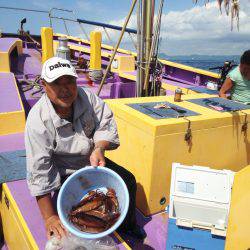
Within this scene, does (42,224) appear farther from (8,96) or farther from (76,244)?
(8,96)

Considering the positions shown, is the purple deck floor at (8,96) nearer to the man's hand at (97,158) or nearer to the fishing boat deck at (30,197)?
the fishing boat deck at (30,197)

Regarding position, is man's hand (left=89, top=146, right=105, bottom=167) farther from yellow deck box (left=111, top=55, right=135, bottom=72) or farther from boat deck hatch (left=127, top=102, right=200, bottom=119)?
yellow deck box (left=111, top=55, right=135, bottom=72)

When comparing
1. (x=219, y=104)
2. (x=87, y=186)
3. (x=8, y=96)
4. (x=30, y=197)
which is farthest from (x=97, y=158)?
(x=8, y=96)

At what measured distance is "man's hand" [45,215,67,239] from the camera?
190 cm

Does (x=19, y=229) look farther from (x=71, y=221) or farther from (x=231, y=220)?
(x=231, y=220)

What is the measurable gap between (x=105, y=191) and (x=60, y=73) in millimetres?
900

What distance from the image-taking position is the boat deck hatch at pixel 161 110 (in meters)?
2.94

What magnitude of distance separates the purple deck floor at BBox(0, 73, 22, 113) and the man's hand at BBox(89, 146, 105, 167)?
220 centimetres

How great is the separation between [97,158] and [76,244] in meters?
0.59

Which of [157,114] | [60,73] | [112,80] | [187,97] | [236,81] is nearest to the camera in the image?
[60,73]

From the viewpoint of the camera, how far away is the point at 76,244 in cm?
188

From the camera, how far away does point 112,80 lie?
8734 mm

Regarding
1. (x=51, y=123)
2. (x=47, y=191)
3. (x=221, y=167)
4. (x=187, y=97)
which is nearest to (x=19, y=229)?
(x=47, y=191)

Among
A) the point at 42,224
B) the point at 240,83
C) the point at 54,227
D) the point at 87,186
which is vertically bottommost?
the point at 42,224
